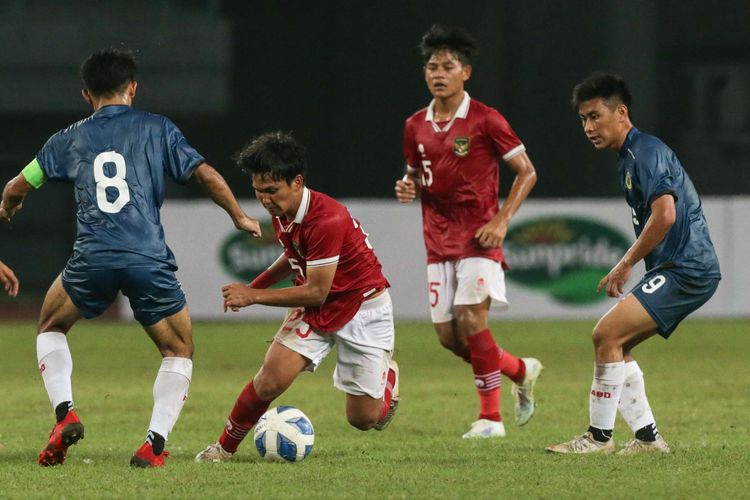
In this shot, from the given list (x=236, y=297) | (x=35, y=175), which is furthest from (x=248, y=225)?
(x=35, y=175)

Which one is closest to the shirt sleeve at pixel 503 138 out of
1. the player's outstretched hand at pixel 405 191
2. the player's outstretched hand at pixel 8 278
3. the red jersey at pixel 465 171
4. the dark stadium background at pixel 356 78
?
the red jersey at pixel 465 171

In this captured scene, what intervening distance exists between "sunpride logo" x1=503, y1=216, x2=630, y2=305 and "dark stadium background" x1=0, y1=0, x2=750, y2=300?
200 cm

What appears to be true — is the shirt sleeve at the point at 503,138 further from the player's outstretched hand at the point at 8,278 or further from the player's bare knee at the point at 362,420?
the player's outstretched hand at the point at 8,278

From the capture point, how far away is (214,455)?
629cm

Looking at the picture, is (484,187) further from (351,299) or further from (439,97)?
(351,299)

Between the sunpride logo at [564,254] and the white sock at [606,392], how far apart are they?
337 inches

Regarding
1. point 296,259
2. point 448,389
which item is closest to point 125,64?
point 296,259

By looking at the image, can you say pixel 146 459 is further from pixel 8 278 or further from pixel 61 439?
pixel 8 278

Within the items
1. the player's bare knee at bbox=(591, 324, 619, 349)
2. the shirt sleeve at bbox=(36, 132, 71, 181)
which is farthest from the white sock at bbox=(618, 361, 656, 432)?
the shirt sleeve at bbox=(36, 132, 71, 181)

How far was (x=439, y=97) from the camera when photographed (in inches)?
311

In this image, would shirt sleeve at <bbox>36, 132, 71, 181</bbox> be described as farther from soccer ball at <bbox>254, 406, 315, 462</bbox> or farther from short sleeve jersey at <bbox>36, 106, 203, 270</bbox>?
soccer ball at <bbox>254, 406, 315, 462</bbox>

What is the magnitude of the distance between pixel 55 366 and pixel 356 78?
11.8 meters

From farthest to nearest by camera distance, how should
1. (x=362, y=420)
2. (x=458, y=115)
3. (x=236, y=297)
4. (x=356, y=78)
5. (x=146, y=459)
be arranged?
1. (x=356, y=78)
2. (x=458, y=115)
3. (x=362, y=420)
4. (x=146, y=459)
5. (x=236, y=297)

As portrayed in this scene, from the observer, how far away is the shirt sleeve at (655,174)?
6.14m
